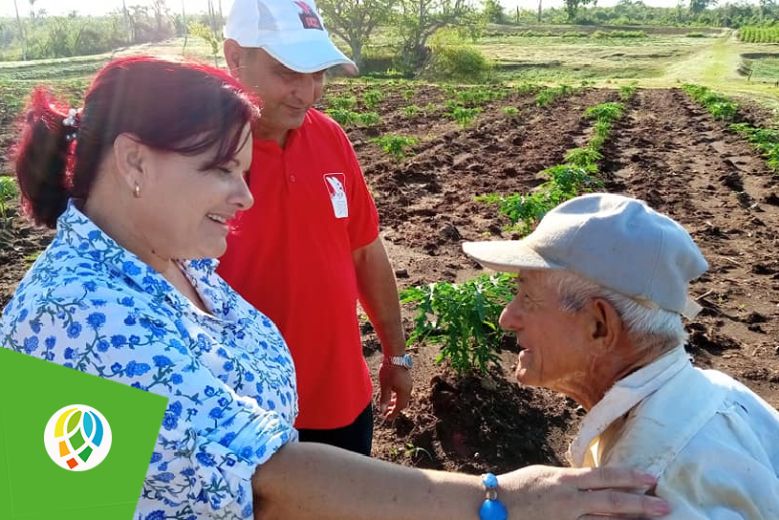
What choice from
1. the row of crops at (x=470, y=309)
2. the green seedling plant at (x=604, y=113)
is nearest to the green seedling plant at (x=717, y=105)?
the green seedling plant at (x=604, y=113)

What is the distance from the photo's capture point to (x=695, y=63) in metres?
42.0

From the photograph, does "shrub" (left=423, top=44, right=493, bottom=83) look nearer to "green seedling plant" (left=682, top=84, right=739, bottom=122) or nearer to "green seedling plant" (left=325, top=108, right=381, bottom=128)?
"green seedling plant" (left=682, top=84, right=739, bottom=122)

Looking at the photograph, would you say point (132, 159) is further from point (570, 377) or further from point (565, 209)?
point (570, 377)

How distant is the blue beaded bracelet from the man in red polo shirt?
3.73ft

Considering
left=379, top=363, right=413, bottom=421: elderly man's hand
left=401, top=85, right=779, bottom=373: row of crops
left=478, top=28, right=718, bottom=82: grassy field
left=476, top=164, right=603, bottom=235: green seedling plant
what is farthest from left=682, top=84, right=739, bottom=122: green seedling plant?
left=379, top=363, right=413, bottom=421: elderly man's hand

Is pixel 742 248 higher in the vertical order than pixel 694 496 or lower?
lower

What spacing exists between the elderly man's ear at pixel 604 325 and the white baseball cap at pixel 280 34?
3.70 feet

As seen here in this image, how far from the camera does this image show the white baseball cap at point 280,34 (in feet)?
7.34

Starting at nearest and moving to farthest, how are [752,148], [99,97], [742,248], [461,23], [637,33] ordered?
[99,97]
[742,248]
[752,148]
[461,23]
[637,33]

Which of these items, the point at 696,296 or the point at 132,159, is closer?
the point at 132,159

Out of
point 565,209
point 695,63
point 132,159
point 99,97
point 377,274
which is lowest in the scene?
point 695,63

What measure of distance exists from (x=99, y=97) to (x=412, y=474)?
3.27ft

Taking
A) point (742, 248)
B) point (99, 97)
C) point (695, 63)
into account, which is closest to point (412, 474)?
point (99, 97)
